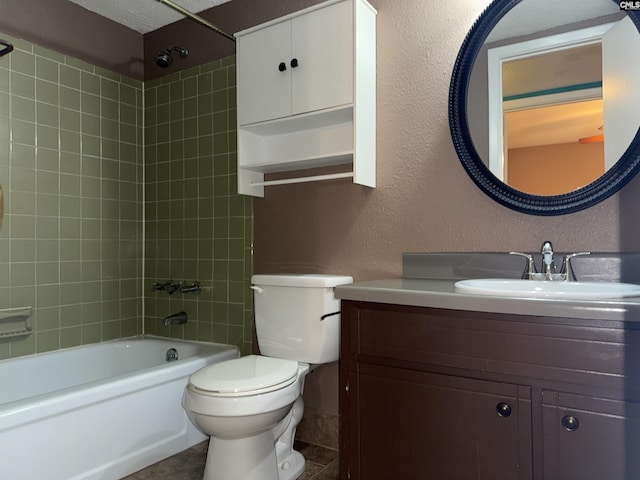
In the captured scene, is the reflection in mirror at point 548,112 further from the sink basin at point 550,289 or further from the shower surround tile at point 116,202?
the shower surround tile at point 116,202

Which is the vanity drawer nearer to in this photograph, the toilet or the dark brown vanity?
the dark brown vanity

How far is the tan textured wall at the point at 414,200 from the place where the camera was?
1770 millimetres

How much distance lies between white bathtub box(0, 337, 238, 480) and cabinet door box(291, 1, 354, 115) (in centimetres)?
134

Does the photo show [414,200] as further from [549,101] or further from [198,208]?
[198,208]

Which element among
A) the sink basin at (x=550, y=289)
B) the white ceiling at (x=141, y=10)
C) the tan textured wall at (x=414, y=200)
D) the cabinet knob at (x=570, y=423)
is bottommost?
the cabinet knob at (x=570, y=423)

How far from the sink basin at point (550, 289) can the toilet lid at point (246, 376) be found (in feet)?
2.38

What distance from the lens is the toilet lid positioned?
162 centimetres

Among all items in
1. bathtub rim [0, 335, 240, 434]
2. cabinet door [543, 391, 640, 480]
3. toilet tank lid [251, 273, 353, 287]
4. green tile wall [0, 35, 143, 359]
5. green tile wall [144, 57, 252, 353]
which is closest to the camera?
cabinet door [543, 391, 640, 480]

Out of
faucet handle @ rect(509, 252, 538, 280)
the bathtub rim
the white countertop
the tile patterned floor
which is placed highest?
faucet handle @ rect(509, 252, 538, 280)

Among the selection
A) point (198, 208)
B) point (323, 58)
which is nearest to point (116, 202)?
point (198, 208)

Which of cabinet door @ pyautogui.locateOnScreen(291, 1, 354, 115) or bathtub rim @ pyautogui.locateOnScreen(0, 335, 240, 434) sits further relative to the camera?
cabinet door @ pyautogui.locateOnScreen(291, 1, 354, 115)

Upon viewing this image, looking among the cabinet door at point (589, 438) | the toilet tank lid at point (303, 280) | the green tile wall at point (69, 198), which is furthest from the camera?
the green tile wall at point (69, 198)

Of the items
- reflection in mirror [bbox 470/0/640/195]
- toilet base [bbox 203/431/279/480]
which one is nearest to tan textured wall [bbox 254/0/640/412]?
reflection in mirror [bbox 470/0/640/195]

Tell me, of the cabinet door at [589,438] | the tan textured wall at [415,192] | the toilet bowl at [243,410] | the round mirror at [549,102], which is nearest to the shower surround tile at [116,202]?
the tan textured wall at [415,192]
